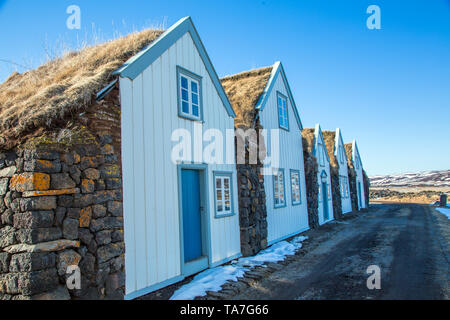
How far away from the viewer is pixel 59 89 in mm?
5602

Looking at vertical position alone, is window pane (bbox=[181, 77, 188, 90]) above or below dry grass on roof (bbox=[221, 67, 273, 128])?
below

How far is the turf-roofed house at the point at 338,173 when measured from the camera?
20.9m

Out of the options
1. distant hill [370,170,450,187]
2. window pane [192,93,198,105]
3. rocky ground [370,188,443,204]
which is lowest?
rocky ground [370,188,443,204]

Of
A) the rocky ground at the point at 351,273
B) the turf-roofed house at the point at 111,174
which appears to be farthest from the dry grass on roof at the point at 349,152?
the turf-roofed house at the point at 111,174

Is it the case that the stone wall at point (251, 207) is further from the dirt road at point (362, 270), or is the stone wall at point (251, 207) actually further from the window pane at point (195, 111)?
the window pane at point (195, 111)

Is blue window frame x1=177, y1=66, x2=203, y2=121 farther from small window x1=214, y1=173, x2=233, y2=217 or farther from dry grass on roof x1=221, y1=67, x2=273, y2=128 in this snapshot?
dry grass on roof x1=221, y1=67, x2=273, y2=128

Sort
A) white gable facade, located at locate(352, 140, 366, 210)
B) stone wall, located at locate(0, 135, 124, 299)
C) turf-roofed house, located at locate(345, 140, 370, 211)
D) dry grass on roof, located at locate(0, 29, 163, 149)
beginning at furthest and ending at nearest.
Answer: white gable facade, located at locate(352, 140, 366, 210), turf-roofed house, located at locate(345, 140, 370, 211), dry grass on roof, located at locate(0, 29, 163, 149), stone wall, located at locate(0, 135, 124, 299)

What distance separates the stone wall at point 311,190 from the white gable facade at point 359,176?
49.2 feet

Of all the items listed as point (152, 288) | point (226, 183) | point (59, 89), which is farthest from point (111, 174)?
point (226, 183)

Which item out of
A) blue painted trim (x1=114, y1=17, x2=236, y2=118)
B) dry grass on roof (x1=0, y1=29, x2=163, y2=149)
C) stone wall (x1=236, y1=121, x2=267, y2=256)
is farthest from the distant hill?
dry grass on roof (x1=0, y1=29, x2=163, y2=149)

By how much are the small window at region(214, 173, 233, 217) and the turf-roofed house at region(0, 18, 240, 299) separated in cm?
7

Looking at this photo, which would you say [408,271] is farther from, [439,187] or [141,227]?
[439,187]

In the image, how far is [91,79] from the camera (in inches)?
220

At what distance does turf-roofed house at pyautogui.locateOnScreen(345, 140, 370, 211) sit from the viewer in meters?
27.4
